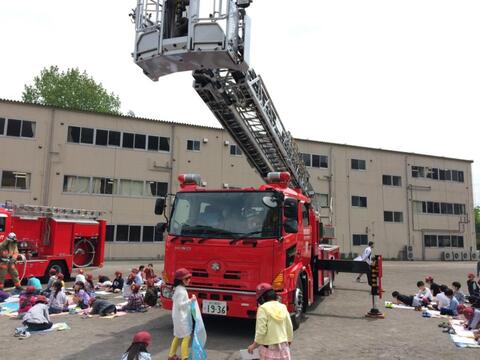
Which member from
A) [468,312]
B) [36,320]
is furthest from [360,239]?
[36,320]

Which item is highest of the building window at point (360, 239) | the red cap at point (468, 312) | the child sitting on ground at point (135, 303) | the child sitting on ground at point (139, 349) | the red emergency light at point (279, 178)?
the red emergency light at point (279, 178)

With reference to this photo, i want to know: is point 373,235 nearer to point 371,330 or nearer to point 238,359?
point 371,330

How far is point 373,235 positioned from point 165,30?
1178 inches

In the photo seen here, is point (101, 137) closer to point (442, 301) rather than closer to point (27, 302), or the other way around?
point (27, 302)

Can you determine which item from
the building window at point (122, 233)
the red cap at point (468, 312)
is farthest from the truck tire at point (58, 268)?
the red cap at point (468, 312)

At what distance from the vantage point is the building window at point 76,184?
24173 millimetres

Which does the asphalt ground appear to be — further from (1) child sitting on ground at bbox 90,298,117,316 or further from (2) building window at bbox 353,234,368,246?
(2) building window at bbox 353,234,368,246

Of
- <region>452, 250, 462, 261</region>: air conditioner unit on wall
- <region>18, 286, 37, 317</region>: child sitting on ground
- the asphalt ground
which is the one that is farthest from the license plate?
<region>452, 250, 462, 261</region>: air conditioner unit on wall

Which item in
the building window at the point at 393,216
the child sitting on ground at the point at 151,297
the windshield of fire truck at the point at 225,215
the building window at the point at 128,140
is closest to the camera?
the windshield of fire truck at the point at 225,215

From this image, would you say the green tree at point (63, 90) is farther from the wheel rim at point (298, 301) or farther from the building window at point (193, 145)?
the wheel rim at point (298, 301)

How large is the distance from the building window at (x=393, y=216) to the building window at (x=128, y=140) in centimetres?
Answer: 2209

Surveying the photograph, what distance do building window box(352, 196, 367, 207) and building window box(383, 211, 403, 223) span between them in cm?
225

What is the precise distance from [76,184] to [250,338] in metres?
20.3

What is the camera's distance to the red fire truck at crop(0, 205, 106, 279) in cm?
1352
